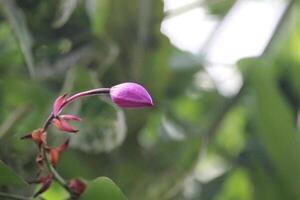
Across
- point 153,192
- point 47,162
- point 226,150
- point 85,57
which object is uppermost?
point 47,162

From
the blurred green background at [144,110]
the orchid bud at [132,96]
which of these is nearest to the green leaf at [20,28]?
the blurred green background at [144,110]

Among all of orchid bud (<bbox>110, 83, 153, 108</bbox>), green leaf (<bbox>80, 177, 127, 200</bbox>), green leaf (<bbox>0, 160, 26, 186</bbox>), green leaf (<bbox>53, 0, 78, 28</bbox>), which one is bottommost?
green leaf (<bbox>53, 0, 78, 28</bbox>)

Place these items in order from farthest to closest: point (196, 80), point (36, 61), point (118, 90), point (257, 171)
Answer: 1. point (196, 80)
2. point (257, 171)
3. point (36, 61)
4. point (118, 90)

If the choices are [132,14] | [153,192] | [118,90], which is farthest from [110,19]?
[118,90]

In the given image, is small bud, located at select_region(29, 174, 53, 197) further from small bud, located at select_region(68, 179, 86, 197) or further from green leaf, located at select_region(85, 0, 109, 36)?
green leaf, located at select_region(85, 0, 109, 36)

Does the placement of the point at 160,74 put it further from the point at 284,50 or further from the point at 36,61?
the point at 284,50

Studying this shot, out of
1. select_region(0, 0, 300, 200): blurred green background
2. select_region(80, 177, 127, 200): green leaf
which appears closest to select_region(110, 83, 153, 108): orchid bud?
select_region(80, 177, 127, 200): green leaf
